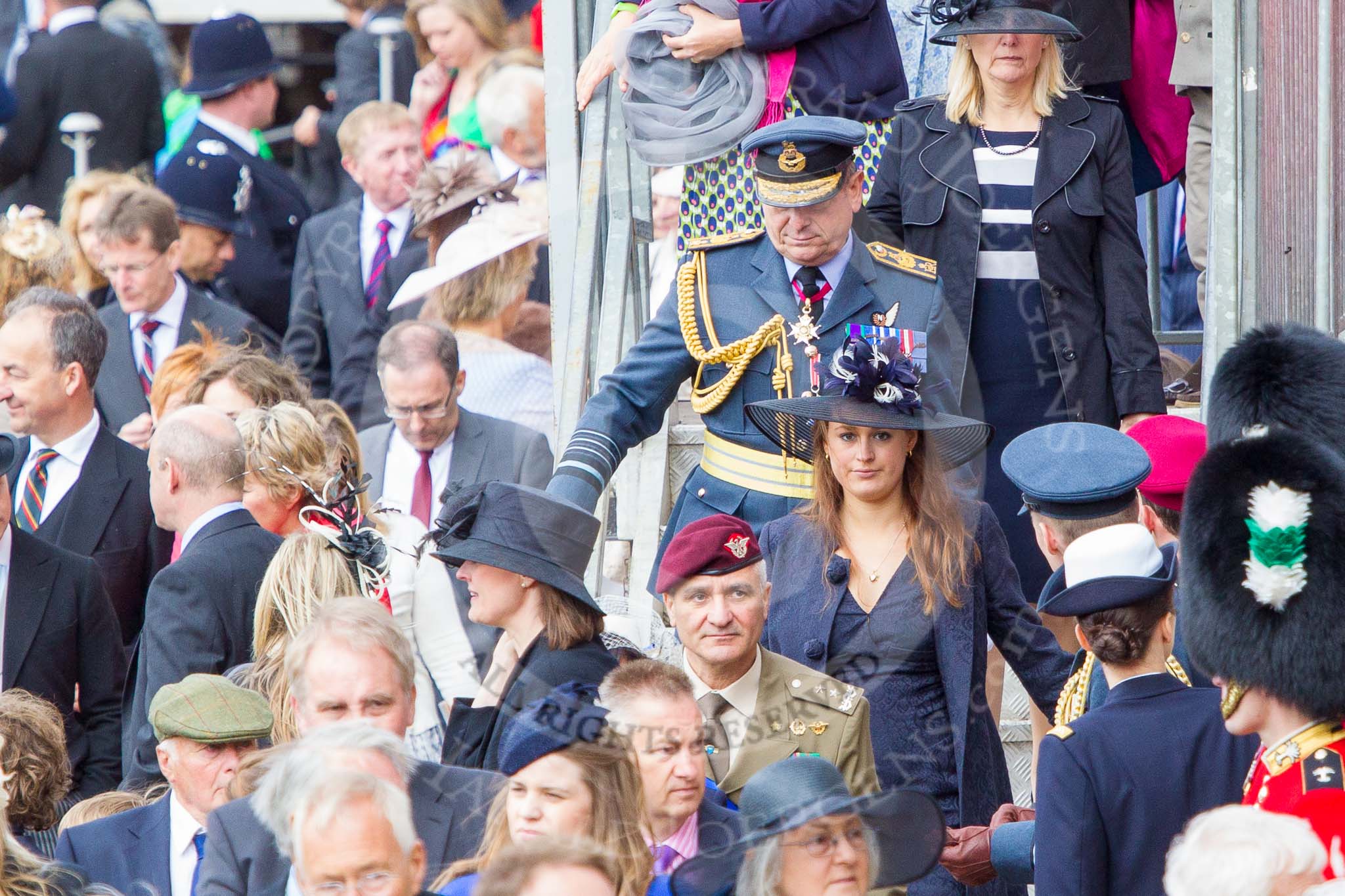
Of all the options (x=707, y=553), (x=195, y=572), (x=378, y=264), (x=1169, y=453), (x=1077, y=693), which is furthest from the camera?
(x=378, y=264)

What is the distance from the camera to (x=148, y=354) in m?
8.03

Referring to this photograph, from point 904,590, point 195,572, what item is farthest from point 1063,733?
point 195,572

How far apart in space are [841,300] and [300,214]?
425cm

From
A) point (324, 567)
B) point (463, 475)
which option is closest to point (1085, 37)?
point (463, 475)

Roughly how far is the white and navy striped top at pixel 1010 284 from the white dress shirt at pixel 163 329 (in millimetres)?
3327

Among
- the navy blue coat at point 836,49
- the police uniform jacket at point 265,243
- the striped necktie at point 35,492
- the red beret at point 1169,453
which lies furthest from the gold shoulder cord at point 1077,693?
the police uniform jacket at point 265,243

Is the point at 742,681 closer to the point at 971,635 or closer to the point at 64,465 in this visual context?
the point at 971,635

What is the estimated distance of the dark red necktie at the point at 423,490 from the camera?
6852mm

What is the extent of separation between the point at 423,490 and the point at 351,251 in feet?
6.15

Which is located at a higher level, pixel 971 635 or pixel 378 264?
pixel 378 264

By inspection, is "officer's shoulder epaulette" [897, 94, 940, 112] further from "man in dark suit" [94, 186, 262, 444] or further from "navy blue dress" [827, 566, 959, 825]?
"man in dark suit" [94, 186, 262, 444]

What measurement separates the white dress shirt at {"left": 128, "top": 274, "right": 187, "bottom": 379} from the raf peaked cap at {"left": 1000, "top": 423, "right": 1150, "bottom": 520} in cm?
392

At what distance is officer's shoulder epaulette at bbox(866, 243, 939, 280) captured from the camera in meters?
5.72

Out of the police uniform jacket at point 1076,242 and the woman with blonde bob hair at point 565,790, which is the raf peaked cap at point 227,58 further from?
the woman with blonde bob hair at point 565,790
